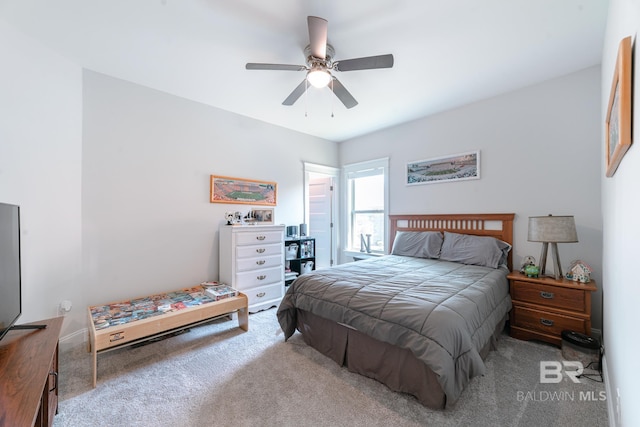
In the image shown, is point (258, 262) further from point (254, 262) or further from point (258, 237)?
point (258, 237)

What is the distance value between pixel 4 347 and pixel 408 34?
311 centimetres

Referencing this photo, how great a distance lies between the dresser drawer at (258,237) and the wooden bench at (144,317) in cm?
63

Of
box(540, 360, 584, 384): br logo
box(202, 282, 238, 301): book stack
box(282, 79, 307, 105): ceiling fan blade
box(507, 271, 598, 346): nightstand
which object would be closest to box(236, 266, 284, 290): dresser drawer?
box(202, 282, 238, 301): book stack

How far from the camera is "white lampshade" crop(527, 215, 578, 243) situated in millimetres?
2336

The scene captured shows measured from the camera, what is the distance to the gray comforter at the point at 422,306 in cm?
154

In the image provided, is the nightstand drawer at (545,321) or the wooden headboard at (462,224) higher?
the wooden headboard at (462,224)

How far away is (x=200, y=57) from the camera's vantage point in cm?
230

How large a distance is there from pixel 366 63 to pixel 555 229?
2196mm

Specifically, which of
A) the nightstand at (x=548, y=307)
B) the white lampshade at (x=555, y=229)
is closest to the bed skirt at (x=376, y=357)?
the nightstand at (x=548, y=307)

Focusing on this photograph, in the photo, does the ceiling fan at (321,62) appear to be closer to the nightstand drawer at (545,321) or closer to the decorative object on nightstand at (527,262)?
the decorative object on nightstand at (527,262)

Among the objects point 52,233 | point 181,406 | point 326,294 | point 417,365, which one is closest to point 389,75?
point 326,294

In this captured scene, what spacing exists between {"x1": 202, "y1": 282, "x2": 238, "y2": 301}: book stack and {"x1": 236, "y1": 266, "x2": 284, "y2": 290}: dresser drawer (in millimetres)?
161

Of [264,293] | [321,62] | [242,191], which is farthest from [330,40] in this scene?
[264,293]

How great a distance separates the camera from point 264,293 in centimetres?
332
